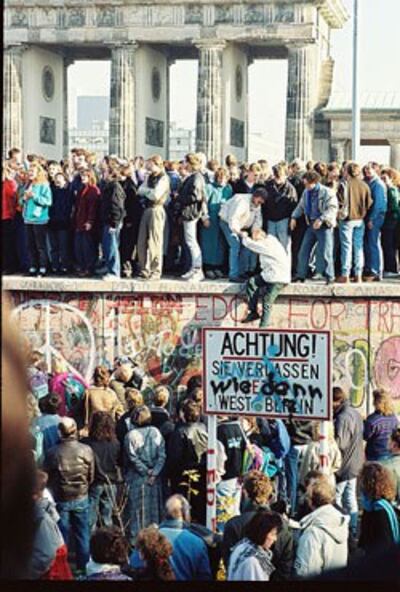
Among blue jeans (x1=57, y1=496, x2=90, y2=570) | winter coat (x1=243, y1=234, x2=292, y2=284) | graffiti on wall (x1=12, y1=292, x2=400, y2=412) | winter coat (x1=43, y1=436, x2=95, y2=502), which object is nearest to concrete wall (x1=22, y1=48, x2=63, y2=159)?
graffiti on wall (x1=12, y1=292, x2=400, y2=412)

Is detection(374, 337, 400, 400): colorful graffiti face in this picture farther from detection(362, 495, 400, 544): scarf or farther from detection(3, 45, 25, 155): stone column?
detection(3, 45, 25, 155): stone column

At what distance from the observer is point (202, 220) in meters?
16.0

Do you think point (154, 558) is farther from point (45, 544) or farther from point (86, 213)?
point (86, 213)

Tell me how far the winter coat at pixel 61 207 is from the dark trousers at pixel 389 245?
3.41m

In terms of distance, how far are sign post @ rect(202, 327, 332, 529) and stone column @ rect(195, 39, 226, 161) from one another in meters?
44.8

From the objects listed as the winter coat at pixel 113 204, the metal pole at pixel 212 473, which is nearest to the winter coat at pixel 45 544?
the metal pole at pixel 212 473

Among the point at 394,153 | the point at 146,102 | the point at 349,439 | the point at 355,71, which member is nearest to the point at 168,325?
the point at 349,439

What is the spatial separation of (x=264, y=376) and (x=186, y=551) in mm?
2668

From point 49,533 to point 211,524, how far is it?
2877 mm

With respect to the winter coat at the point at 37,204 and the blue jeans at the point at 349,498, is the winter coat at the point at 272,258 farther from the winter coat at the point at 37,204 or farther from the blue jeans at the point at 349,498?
the blue jeans at the point at 349,498

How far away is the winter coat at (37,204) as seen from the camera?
53.6 ft

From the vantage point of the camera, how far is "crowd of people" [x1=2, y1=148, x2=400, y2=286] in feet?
51.0

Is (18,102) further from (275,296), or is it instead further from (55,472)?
(55,472)

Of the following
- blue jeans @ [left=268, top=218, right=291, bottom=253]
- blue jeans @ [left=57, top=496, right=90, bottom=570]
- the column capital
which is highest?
the column capital
